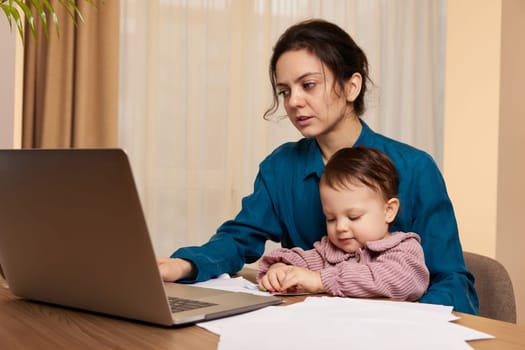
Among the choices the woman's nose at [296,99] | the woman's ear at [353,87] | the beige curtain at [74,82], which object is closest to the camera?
the woman's nose at [296,99]

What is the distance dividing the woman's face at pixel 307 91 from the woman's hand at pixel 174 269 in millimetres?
465

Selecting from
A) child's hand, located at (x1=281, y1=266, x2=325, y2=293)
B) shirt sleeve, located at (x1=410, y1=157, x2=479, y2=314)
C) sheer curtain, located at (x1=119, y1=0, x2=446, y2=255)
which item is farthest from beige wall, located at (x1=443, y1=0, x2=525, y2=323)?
child's hand, located at (x1=281, y1=266, x2=325, y2=293)

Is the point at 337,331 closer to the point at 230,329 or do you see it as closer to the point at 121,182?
the point at 230,329

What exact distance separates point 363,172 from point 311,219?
331 mm

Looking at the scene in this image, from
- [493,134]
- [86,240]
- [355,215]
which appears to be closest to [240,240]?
[355,215]

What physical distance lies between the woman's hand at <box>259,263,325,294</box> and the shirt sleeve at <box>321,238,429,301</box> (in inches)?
0.7

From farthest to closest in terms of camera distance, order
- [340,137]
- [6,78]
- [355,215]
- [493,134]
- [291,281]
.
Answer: [493,134]
[6,78]
[340,137]
[355,215]
[291,281]

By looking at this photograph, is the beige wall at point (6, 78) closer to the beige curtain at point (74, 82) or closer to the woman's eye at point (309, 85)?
the beige curtain at point (74, 82)

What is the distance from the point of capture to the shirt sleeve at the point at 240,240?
4.32ft

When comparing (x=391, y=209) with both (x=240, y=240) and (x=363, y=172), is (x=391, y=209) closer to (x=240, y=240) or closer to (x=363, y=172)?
(x=363, y=172)

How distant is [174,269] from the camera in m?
1.24

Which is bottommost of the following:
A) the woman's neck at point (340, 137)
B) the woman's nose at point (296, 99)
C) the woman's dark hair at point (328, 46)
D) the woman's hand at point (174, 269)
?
the woman's hand at point (174, 269)

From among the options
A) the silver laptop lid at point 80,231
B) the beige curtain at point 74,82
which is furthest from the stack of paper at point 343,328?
the beige curtain at point 74,82

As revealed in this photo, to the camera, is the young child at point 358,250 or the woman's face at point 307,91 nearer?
the young child at point 358,250
